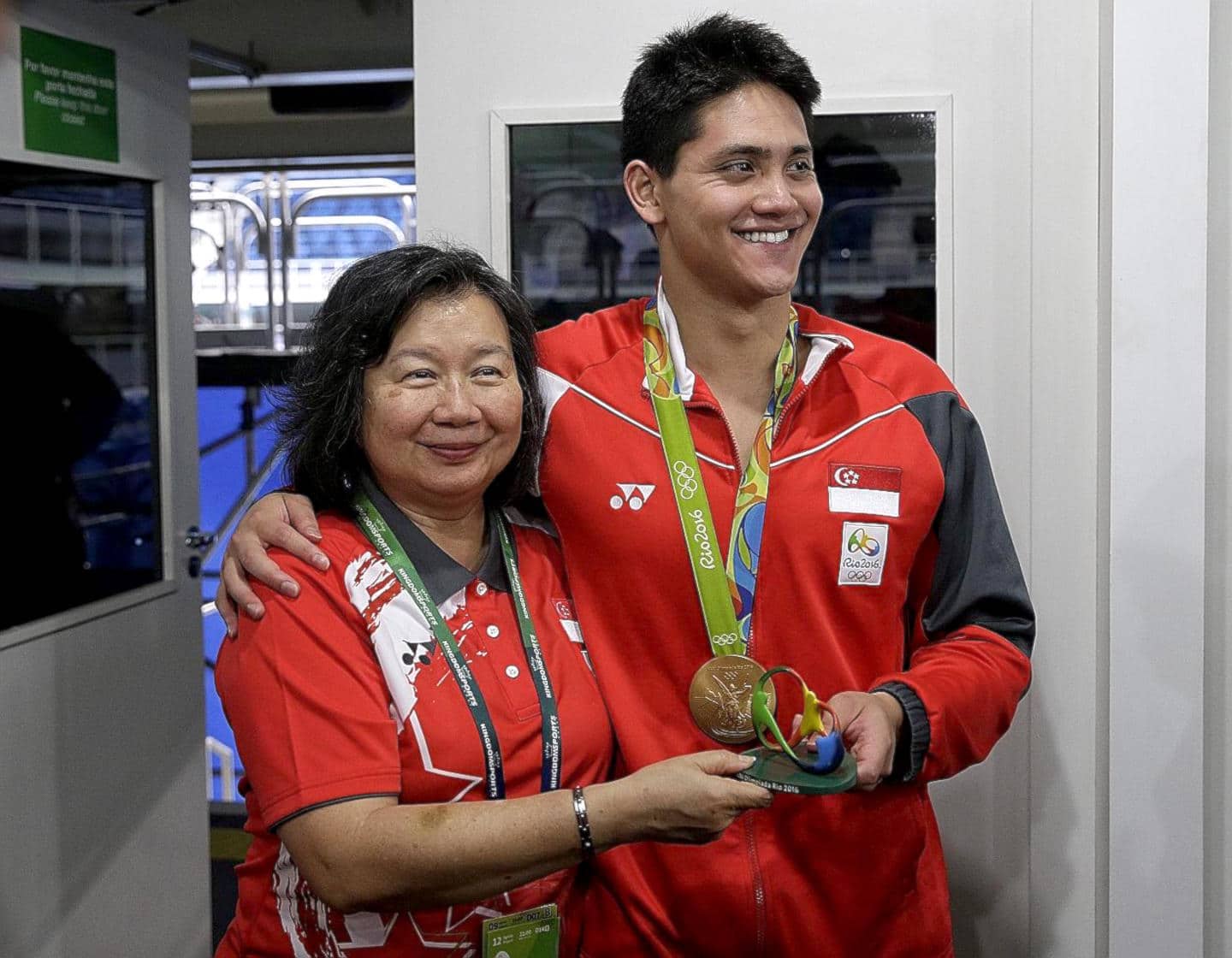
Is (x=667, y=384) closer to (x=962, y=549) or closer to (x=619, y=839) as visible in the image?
(x=962, y=549)

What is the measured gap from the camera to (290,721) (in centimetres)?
147

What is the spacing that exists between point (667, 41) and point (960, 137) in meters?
0.66

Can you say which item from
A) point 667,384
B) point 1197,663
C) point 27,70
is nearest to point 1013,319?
point 1197,663

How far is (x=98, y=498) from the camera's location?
3371 mm

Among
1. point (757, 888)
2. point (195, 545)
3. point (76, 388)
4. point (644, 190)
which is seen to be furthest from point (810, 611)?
point (195, 545)

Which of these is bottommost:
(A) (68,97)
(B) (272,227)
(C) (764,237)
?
(C) (764,237)

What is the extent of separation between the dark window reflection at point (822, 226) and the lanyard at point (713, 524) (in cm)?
61

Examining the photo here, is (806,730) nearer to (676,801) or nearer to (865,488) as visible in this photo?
(676,801)

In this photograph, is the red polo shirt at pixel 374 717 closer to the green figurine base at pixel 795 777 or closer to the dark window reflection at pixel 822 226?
the green figurine base at pixel 795 777

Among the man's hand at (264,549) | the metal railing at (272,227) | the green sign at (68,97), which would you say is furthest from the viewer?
the metal railing at (272,227)

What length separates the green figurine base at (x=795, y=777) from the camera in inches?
55.6

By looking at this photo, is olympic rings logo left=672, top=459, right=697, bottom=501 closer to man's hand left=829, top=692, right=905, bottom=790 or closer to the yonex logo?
the yonex logo

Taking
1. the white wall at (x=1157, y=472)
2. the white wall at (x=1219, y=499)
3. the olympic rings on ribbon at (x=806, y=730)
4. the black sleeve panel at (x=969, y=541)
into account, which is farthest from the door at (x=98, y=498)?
the white wall at (x=1219, y=499)

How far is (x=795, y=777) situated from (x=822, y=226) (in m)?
1.16
